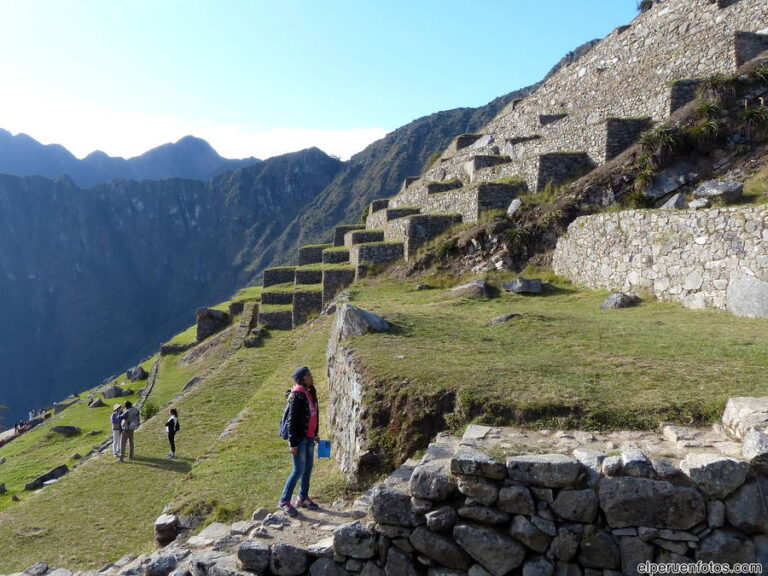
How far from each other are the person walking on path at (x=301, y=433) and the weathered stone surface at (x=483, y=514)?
1.78 m

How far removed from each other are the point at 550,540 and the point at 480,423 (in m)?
1.44

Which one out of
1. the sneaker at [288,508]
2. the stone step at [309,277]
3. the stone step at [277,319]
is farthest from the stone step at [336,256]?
the sneaker at [288,508]

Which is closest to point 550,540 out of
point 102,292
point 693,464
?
point 693,464

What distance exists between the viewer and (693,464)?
13.4 feet

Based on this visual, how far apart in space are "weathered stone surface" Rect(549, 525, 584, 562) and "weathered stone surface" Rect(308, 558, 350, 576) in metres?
1.68

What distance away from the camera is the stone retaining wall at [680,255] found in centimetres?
914

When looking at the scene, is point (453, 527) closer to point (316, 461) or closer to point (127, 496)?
point (316, 461)

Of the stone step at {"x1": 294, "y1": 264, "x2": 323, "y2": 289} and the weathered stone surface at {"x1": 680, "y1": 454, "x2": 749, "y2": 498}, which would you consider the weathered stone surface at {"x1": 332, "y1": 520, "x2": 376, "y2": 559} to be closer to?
the weathered stone surface at {"x1": 680, "y1": 454, "x2": 749, "y2": 498}

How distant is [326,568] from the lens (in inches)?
183

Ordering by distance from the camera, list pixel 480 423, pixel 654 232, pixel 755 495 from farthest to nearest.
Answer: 1. pixel 654 232
2. pixel 480 423
3. pixel 755 495

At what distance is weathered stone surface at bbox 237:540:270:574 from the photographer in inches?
186

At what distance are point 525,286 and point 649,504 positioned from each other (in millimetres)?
9391

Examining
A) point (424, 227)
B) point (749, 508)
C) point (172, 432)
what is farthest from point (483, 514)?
point (424, 227)

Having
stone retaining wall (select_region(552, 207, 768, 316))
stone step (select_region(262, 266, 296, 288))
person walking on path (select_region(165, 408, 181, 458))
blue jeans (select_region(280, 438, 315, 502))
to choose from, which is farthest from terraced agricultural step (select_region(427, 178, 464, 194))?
blue jeans (select_region(280, 438, 315, 502))
